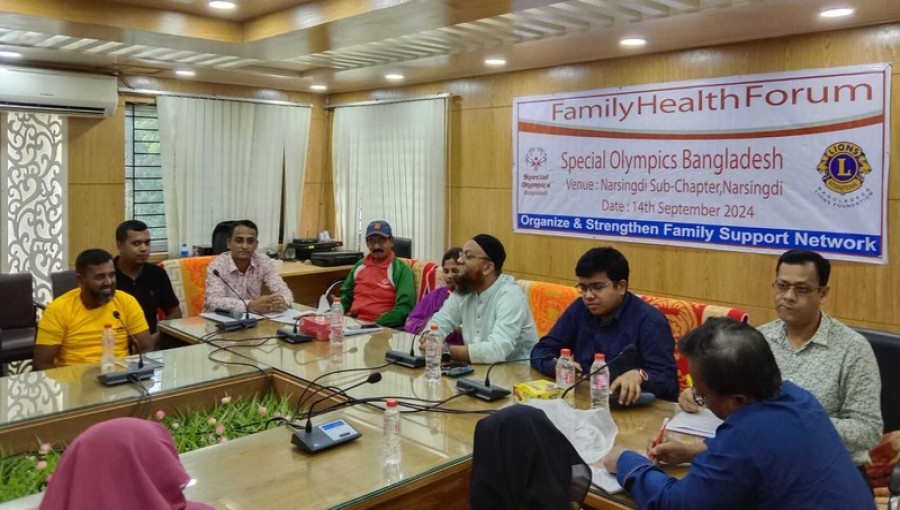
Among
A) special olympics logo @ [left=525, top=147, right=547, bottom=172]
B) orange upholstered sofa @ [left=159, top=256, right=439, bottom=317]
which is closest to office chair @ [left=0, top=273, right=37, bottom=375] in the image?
orange upholstered sofa @ [left=159, top=256, right=439, bottom=317]

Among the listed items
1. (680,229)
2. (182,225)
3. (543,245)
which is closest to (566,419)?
(680,229)

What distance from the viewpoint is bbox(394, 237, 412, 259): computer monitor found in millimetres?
5516

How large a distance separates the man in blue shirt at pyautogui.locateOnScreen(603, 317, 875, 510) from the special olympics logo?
3.56m

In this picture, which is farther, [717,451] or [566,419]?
[566,419]

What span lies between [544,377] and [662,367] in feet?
1.51

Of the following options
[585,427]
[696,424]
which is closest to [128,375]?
[585,427]

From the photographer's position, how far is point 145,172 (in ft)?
19.6

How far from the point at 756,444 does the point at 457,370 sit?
1463 mm

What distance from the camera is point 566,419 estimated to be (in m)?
2.15

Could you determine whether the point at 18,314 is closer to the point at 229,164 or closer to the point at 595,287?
the point at 229,164

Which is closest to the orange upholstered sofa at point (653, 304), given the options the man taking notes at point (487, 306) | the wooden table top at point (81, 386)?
the man taking notes at point (487, 306)

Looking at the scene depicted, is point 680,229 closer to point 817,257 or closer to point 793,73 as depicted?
point 793,73

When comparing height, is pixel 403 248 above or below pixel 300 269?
above

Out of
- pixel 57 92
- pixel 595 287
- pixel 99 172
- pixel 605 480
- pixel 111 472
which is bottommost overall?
pixel 605 480
